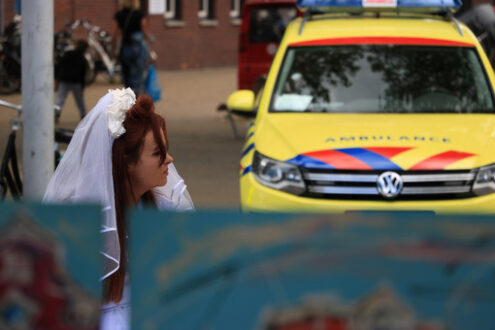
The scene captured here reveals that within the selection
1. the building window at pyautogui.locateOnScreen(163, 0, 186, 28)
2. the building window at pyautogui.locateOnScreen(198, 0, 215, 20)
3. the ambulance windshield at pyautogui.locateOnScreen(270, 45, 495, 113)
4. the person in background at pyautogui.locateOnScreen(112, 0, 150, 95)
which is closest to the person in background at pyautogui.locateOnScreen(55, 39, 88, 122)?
the person in background at pyautogui.locateOnScreen(112, 0, 150, 95)

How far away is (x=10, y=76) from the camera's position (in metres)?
19.0

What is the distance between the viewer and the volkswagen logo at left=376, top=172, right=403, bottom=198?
595 cm

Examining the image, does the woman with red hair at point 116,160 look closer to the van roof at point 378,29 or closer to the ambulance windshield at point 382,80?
the ambulance windshield at point 382,80

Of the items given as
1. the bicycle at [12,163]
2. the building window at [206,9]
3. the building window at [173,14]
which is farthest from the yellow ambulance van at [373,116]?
the building window at [206,9]

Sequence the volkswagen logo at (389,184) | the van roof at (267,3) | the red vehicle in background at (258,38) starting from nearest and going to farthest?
the volkswagen logo at (389,184)
the red vehicle in background at (258,38)
the van roof at (267,3)

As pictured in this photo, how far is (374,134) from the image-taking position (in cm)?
626

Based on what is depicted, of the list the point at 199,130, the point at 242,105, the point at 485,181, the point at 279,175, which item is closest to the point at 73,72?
the point at 199,130

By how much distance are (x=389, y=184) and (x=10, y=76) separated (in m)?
14.1

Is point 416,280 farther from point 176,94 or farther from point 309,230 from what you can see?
point 176,94

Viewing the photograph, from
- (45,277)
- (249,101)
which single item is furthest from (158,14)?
(45,277)

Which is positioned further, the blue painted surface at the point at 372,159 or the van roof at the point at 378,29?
the van roof at the point at 378,29

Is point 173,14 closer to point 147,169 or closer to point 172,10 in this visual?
point 172,10

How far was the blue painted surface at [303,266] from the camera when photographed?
1.49 metres

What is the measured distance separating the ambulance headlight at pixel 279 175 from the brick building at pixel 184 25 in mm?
19382
